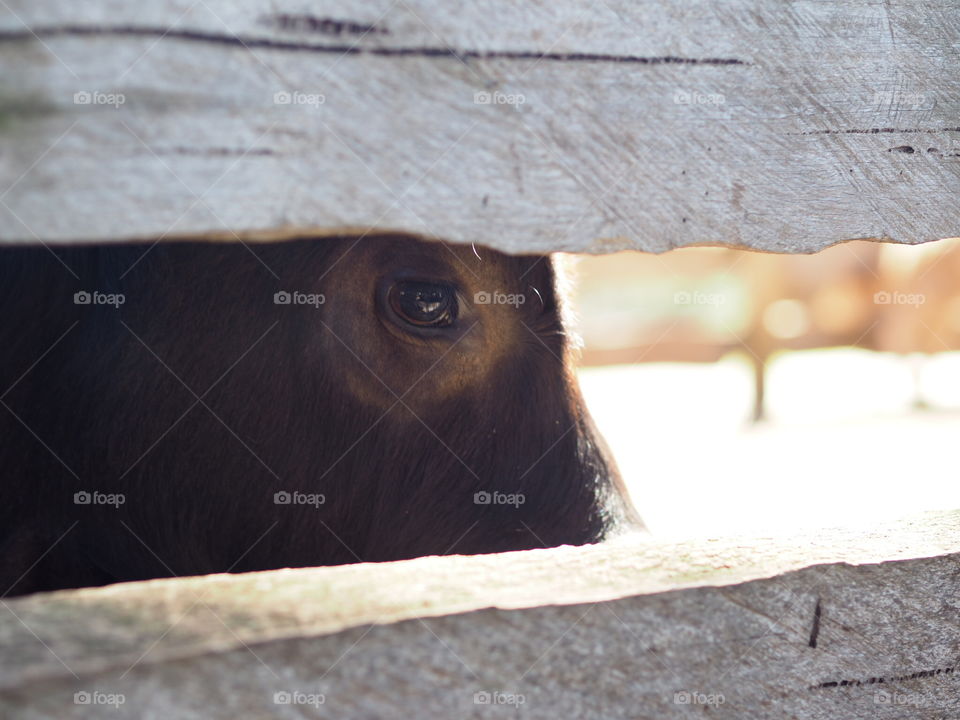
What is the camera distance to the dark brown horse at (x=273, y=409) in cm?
193

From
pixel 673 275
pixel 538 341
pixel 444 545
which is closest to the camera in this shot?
pixel 444 545

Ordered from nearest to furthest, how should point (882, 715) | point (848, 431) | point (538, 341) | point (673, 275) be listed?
point (882, 715) < point (538, 341) < point (848, 431) < point (673, 275)

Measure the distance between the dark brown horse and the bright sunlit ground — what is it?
2.93 feet

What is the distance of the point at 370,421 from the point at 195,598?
113 cm

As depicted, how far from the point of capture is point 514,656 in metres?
0.90

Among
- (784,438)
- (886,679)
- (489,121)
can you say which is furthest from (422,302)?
(784,438)

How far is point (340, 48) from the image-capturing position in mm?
895

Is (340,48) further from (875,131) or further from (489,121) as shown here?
(875,131)

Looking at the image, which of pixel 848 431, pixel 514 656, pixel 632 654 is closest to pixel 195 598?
pixel 514 656

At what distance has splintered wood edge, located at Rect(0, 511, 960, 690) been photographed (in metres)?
0.80

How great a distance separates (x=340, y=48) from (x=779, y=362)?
41.3 ft

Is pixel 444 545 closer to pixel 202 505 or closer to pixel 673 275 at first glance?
pixel 202 505

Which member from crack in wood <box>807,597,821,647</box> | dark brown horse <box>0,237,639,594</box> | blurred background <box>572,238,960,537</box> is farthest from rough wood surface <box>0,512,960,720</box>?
blurred background <box>572,238,960,537</box>

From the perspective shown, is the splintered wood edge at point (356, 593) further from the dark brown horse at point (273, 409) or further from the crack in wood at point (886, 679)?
the dark brown horse at point (273, 409)
